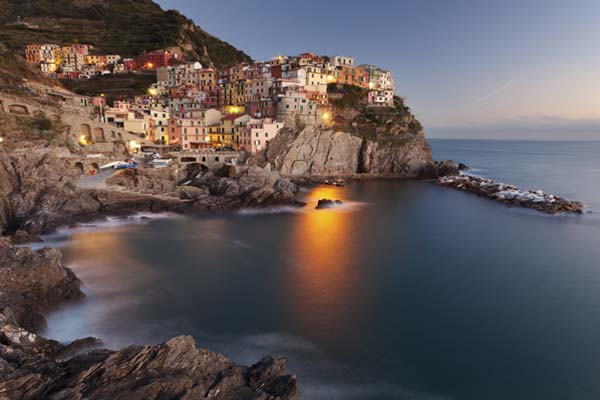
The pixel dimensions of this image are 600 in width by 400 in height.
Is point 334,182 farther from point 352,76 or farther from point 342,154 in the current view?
point 352,76

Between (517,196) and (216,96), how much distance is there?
146 ft

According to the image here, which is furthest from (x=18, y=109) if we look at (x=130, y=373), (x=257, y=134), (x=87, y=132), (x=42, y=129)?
(x=130, y=373)

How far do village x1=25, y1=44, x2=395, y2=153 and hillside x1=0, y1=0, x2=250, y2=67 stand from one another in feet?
24.9

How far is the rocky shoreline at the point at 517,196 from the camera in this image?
33969mm

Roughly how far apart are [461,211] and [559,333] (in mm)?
21352

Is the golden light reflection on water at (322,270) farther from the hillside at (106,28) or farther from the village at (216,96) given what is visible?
the hillside at (106,28)

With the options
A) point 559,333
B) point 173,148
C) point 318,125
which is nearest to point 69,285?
point 559,333

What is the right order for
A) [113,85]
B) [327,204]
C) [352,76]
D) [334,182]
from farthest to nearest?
[352,76] → [113,85] → [334,182] → [327,204]

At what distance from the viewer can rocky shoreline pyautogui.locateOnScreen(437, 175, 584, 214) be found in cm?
3397

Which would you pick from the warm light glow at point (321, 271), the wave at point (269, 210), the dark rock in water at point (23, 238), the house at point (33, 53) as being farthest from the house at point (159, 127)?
the house at point (33, 53)

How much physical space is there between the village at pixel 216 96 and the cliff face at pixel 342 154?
84.1 inches

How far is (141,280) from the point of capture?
17.6 m

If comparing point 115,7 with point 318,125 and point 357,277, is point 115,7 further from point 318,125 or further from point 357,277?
point 357,277

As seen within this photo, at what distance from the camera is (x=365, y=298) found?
16.9 metres
